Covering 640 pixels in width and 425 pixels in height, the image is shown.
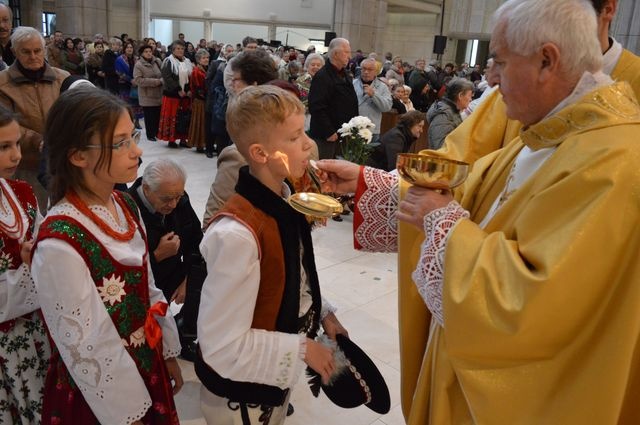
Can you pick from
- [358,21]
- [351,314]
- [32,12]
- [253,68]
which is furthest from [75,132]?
[32,12]

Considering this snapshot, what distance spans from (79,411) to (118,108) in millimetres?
863

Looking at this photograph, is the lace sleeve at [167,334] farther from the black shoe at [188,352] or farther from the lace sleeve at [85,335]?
the black shoe at [188,352]

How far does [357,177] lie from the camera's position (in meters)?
1.73

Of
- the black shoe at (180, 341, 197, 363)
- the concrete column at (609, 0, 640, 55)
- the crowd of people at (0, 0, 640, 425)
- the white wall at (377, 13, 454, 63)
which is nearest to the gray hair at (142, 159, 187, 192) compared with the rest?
the crowd of people at (0, 0, 640, 425)

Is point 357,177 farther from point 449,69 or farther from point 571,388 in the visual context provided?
point 449,69

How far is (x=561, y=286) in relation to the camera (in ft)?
3.43

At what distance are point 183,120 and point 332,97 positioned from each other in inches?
141

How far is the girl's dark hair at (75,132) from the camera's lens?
4.83 feet

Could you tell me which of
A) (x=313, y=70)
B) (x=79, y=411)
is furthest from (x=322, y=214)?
(x=313, y=70)

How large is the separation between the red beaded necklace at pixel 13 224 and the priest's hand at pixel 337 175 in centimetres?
96

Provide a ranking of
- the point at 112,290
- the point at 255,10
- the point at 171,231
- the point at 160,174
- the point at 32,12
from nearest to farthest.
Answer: the point at 112,290 < the point at 160,174 < the point at 171,231 < the point at 32,12 < the point at 255,10

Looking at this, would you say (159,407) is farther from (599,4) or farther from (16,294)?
(599,4)

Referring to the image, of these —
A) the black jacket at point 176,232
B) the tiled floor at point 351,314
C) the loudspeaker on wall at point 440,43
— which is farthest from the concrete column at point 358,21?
the black jacket at point 176,232

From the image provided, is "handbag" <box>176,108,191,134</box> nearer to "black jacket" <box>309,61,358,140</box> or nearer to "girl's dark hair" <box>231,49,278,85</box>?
"black jacket" <box>309,61,358,140</box>
